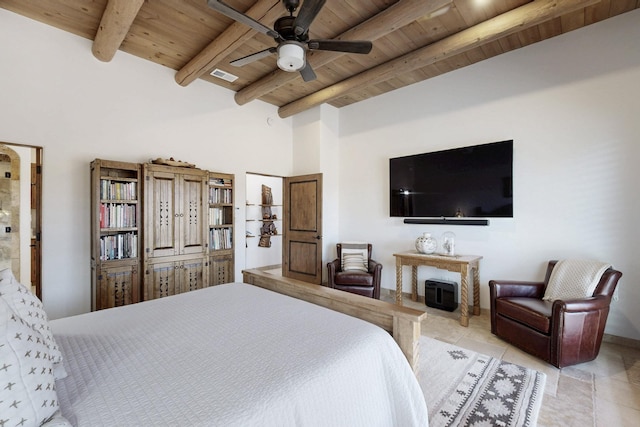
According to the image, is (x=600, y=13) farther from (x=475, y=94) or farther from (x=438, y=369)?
(x=438, y=369)

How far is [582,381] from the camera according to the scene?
7.12 ft

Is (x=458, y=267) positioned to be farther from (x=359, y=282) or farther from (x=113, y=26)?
(x=113, y=26)

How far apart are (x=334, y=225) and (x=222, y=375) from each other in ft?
13.7

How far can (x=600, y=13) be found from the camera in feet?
9.14

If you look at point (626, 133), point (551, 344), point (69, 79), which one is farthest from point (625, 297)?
point (69, 79)

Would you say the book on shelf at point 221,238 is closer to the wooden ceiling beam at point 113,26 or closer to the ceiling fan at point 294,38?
the wooden ceiling beam at point 113,26

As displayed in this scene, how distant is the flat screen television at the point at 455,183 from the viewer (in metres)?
3.43

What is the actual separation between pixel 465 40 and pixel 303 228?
3.41m

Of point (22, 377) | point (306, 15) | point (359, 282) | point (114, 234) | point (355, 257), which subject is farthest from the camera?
point (355, 257)

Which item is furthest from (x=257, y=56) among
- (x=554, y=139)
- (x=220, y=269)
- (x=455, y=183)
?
(x=554, y=139)

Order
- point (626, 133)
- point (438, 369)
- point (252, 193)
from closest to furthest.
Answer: point (438, 369), point (626, 133), point (252, 193)

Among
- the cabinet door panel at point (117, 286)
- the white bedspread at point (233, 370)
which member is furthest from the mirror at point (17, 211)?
the white bedspread at point (233, 370)

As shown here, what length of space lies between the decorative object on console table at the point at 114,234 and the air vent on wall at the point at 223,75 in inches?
64.7

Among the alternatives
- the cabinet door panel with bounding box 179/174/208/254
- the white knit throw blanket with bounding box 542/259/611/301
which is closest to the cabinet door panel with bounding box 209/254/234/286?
the cabinet door panel with bounding box 179/174/208/254
